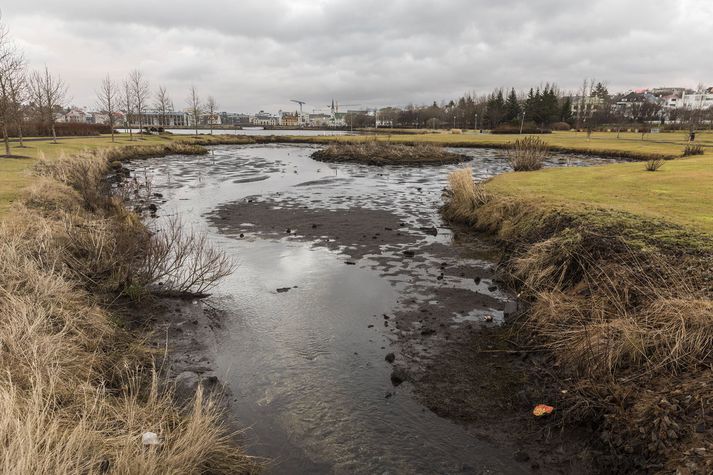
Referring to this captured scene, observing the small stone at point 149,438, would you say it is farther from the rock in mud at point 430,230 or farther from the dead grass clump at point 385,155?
the dead grass clump at point 385,155

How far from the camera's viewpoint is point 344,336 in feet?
29.9

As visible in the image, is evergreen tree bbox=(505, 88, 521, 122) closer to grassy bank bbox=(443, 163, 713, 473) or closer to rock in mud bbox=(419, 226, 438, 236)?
rock in mud bbox=(419, 226, 438, 236)

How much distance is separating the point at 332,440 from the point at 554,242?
308 inches

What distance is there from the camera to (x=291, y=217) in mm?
20781

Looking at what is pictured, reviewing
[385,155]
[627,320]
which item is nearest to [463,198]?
[627,320]

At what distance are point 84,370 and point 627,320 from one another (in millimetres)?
8376

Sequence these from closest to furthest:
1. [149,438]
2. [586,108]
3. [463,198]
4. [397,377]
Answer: [149,438] → [397,377] → [463,198] → [586,108]

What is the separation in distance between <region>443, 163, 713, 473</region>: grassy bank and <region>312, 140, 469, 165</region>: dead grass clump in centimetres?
3411

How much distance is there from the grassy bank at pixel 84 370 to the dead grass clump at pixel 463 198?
12.9m

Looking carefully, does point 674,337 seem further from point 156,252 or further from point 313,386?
point 156,252

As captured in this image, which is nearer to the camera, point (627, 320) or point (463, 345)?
point (627, 320)

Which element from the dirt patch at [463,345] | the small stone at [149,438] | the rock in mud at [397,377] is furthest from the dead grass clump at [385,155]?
the small stone at [149,438]

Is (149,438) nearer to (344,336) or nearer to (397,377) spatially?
(397,377)

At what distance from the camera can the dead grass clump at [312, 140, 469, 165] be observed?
4803 centimetres
